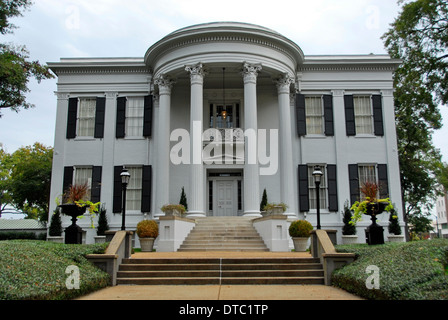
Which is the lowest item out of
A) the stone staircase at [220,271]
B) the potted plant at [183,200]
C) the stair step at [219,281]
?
the stair step at [219,281]

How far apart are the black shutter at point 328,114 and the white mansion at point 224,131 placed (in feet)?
0.19

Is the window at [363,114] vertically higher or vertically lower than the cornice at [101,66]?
lower

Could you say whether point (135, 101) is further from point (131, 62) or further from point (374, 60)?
point (374, 60)

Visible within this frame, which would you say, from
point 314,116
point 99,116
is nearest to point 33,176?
point 99,116

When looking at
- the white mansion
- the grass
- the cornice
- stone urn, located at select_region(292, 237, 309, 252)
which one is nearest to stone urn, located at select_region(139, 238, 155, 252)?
the white mansion

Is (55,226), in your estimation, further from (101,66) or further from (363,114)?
(363,114)

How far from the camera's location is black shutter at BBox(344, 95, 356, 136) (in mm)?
22984

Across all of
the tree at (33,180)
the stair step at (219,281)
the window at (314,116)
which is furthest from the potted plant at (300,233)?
the tree at (33,180)

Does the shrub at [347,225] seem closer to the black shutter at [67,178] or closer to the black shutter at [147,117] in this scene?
the black shutter at [147,117]

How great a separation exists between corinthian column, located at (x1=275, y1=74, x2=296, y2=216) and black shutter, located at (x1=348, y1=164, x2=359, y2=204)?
12.1 feet

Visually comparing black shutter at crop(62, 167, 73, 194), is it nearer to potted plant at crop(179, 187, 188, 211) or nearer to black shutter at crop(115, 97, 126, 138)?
black shutter at crop(115, 97, 126, 138)

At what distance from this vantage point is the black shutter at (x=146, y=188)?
22.1 m

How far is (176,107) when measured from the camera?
23.6m

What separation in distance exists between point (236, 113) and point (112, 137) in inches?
290
